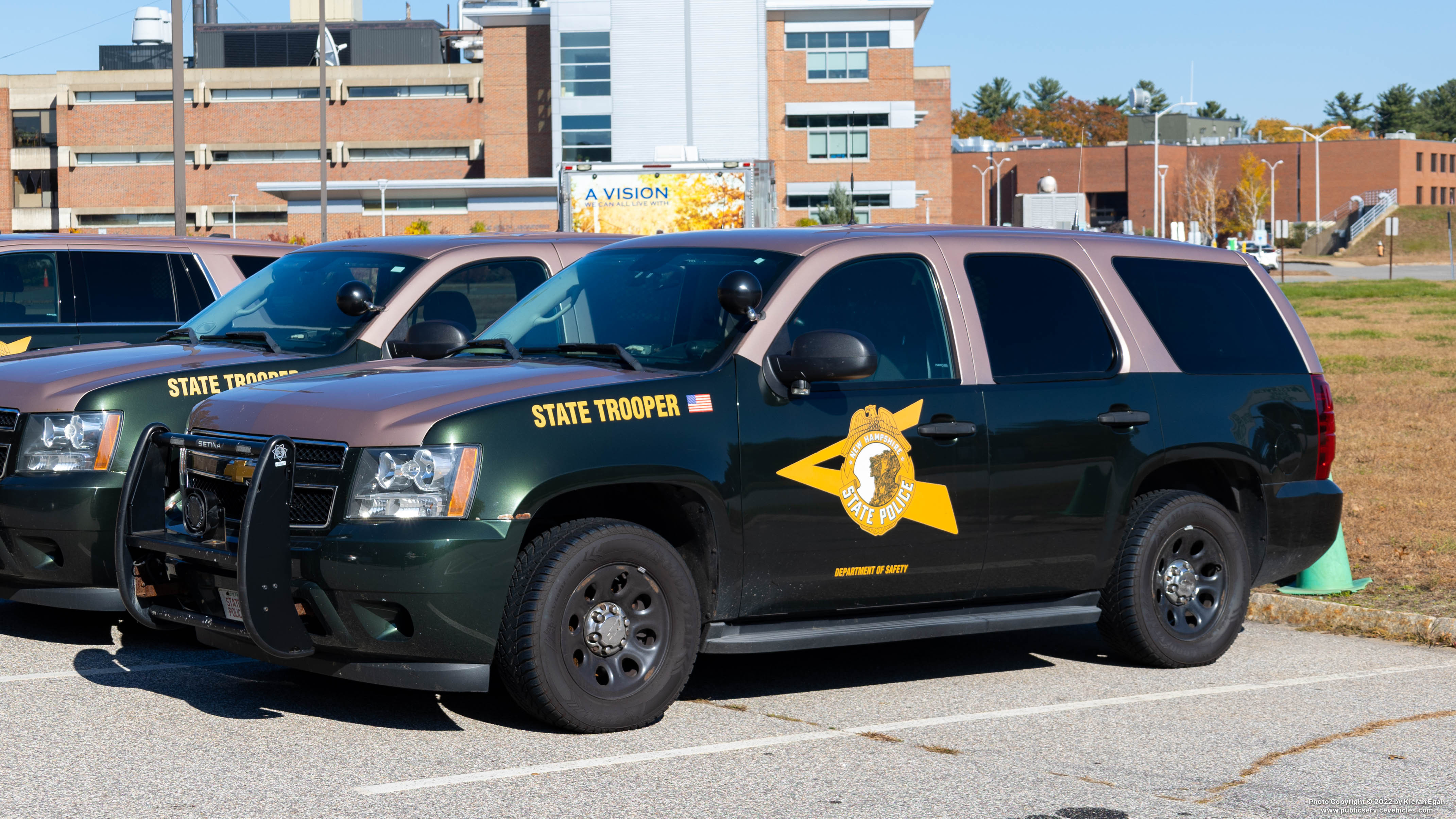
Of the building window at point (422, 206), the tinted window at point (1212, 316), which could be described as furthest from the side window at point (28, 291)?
the building window at point (422, 206)

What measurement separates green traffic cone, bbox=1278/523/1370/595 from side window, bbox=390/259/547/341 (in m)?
4.41

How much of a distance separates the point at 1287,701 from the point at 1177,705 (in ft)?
1.61

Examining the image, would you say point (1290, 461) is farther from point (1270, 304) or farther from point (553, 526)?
point (553, 526)

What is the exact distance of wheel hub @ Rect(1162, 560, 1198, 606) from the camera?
24.3ft

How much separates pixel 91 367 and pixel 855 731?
13.5 feet

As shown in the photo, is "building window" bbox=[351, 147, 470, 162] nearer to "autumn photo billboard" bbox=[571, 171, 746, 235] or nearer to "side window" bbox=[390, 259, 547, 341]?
"autumn photo billboard" bbox=[571, 171, 746, 235]

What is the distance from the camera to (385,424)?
18.5 feet

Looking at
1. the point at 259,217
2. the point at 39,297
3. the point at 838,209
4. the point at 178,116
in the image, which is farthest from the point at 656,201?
the point at 259,217

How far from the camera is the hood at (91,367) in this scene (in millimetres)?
7500

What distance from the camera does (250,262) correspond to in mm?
10773

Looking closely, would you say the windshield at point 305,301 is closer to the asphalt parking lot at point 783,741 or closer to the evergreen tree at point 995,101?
the asphalt parking lot at point 783,741

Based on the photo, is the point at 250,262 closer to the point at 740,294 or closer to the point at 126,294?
the point at 126,294

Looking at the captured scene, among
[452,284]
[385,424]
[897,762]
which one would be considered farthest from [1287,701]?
[452,284]

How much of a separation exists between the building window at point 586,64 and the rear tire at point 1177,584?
79674 millimetres
